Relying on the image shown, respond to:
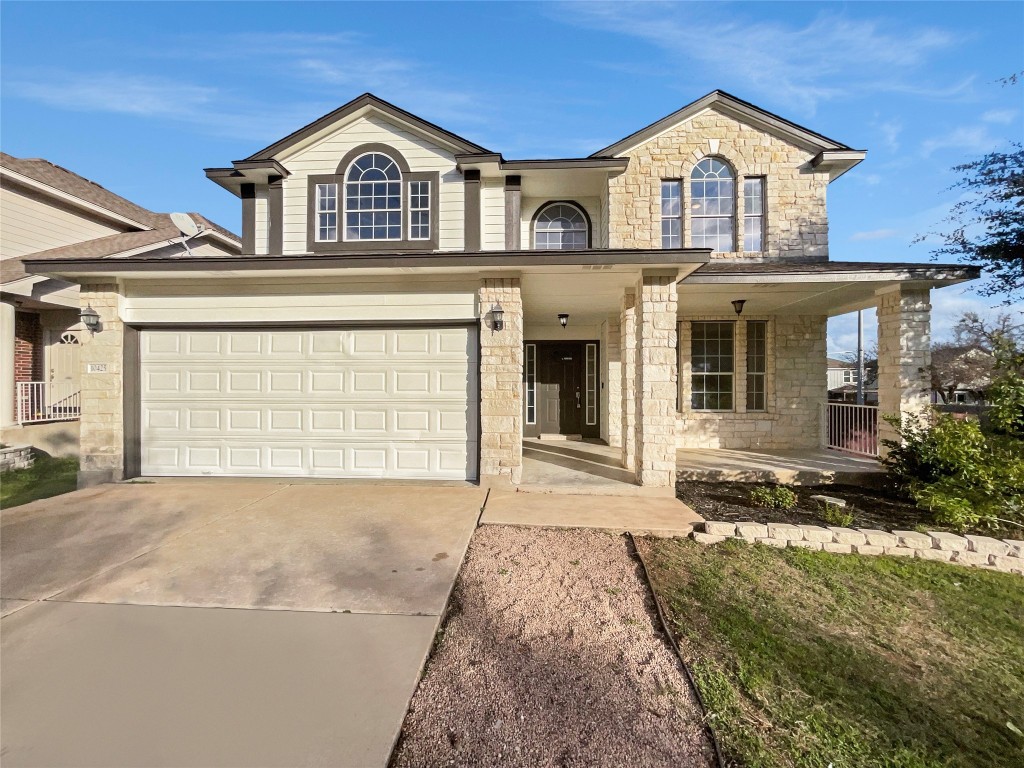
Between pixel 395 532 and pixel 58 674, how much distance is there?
2.56 meters

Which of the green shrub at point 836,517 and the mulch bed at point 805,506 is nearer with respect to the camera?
the green shrub at point 836,517

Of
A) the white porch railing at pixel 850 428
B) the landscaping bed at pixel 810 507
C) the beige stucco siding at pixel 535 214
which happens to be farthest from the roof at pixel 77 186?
the white porch railing at pixel 850 428

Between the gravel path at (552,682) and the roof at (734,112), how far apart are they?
864cm

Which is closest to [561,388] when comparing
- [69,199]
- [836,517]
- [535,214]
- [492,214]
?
[535,214]

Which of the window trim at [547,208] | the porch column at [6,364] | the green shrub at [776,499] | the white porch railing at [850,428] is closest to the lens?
the green shrub at [776,499]

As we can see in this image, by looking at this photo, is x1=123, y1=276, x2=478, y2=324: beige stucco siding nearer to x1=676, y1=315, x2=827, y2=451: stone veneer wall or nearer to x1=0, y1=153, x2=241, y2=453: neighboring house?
x1=0, y1=153, x2=241, y2=453: neighboring house

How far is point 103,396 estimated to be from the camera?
6.66 meters

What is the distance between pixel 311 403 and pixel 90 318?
3326 millimetres

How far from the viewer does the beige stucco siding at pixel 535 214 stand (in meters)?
9.86

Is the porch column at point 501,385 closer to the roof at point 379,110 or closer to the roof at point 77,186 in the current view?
the roof at point 379,110

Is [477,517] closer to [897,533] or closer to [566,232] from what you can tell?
[897,533]

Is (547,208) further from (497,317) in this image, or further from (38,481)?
(38,481)

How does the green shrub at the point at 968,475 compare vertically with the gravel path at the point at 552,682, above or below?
above

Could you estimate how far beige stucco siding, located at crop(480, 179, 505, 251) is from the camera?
8.64m
